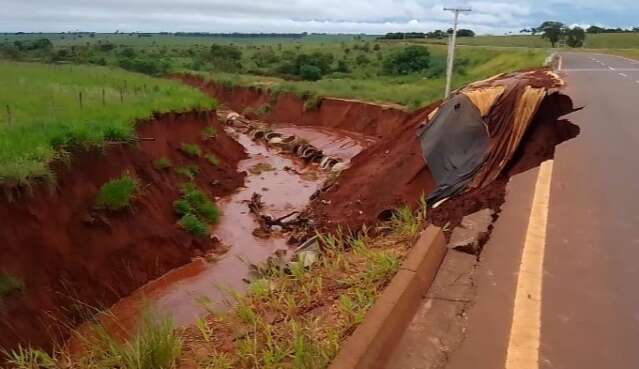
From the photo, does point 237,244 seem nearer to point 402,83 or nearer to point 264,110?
point 264,110

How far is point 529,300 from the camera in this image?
4242 millimetres

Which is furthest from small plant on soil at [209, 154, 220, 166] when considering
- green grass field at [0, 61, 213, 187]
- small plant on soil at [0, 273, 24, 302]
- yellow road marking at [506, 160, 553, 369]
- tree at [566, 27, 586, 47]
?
tree at [566, 27, 586, 47]

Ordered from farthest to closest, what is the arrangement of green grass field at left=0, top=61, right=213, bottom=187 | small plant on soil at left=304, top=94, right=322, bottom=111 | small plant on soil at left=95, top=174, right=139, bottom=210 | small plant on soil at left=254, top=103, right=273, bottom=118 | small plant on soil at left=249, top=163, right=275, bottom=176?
1. small plant on soil at left=254, top=103, right=273, bottom=118
2. small plant on soil at left=304, top=94, right=322, bottom=111
3. small plant on soil at left=249, top=163, right=275, bottom=176
4. small plant on soil at left=95, top=174, right=139, bottom=210
5. green grass field at left=0, top=61, right=213, bottom=187

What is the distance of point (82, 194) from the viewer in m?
11.6

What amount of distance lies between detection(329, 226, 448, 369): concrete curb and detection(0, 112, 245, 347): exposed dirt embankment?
487 centimetres

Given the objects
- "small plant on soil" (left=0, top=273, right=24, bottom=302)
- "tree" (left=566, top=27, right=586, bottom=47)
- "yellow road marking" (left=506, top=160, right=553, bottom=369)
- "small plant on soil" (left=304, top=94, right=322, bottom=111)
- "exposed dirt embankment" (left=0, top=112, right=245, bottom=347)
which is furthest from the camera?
"tree" (left=566, top=27, right=586, bottom=47)

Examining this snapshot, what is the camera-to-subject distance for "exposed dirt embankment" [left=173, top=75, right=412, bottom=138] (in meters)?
29.3

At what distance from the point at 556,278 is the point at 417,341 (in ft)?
5.09

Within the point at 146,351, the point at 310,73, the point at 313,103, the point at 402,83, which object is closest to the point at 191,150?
the point at 146,351

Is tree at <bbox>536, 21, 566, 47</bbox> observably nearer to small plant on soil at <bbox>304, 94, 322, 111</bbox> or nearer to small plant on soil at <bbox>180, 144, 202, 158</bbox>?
small plant on soil at <bbox>304, 94, 322, 111</bbox>

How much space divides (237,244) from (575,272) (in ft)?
34.7

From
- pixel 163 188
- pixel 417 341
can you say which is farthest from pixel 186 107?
pixel 417 341

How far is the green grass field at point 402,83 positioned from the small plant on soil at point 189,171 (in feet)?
42.9

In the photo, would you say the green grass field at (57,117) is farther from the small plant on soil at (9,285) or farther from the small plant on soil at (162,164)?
the small plant on soil at (9,285)
